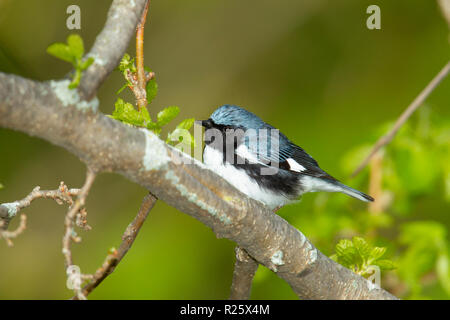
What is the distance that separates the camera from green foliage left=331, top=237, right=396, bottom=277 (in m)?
2.12

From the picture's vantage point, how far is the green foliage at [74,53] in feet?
4.54

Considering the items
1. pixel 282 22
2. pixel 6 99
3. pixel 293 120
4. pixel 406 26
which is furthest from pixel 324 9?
pixel 6 99

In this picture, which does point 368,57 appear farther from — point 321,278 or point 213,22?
point 321,278

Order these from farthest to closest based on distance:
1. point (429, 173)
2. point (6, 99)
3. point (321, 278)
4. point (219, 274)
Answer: point (219, 274)
point (429, 173)
point (321, 278)
point (6, 99)

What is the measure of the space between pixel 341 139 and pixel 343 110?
1.32ft

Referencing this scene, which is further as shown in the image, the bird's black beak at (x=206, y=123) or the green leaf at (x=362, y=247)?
the bird's black beak at (x=206, y=123)

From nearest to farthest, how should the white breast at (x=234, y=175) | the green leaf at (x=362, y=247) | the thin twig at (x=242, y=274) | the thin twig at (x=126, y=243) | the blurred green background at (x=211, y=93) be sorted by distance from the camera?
1. the thin twig at (x=126, y=243)
2. the green leaf at (x=362, y=247)
3. the thin twig at (x=242, y=274)
4. the white breast at (x=234, y=175)
5. the blurred green background at (x=211, y=93)

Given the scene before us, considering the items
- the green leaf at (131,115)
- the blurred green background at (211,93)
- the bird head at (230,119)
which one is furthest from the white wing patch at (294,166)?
the green leaf at (131,115)

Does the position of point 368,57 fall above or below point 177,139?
above

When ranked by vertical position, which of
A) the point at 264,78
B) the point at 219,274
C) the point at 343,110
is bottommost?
the point at 219,274

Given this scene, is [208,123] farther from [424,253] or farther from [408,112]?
[424,253]

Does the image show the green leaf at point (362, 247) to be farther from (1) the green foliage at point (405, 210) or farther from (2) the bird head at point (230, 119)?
(2) the bird head at point (230, 119)

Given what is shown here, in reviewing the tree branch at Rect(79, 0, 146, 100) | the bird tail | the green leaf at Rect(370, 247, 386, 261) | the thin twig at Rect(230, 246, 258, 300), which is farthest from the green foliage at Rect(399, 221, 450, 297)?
the tree branch at Rect(79, 0, 146, 100)

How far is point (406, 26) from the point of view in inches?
212
